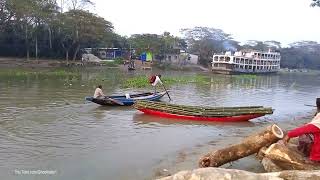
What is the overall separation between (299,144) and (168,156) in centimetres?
384

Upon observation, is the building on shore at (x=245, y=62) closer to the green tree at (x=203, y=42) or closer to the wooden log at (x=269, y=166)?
the green tree at (x=203, y=42)

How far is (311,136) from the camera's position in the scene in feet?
25.8

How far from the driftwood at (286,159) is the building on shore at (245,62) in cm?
6545

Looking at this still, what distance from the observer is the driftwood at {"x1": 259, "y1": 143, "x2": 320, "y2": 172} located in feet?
24.1

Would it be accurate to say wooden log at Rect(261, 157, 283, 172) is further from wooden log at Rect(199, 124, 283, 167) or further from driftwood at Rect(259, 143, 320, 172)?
wooden log at Rect(199, 124, 283, 167)

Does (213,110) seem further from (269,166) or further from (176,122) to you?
(269,166)

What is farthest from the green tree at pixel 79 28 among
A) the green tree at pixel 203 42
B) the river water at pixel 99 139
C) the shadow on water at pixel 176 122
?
the shadow on water at pixel 176 122

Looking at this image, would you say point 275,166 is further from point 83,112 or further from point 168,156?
point 83,112

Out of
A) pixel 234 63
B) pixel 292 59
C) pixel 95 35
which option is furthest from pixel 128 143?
pixel 292 59

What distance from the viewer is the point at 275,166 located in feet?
25.8

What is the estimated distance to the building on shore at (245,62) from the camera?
249 ft

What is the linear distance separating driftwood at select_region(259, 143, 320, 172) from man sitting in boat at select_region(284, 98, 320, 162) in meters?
0.13

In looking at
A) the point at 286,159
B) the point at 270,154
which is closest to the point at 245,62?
the point at 270,154

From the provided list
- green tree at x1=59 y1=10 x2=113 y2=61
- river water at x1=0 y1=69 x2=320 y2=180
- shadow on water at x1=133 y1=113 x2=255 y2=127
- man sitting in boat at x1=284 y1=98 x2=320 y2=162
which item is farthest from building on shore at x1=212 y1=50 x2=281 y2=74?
man sitting in boat at x1=284 y1=98 x2=320 y2=162
